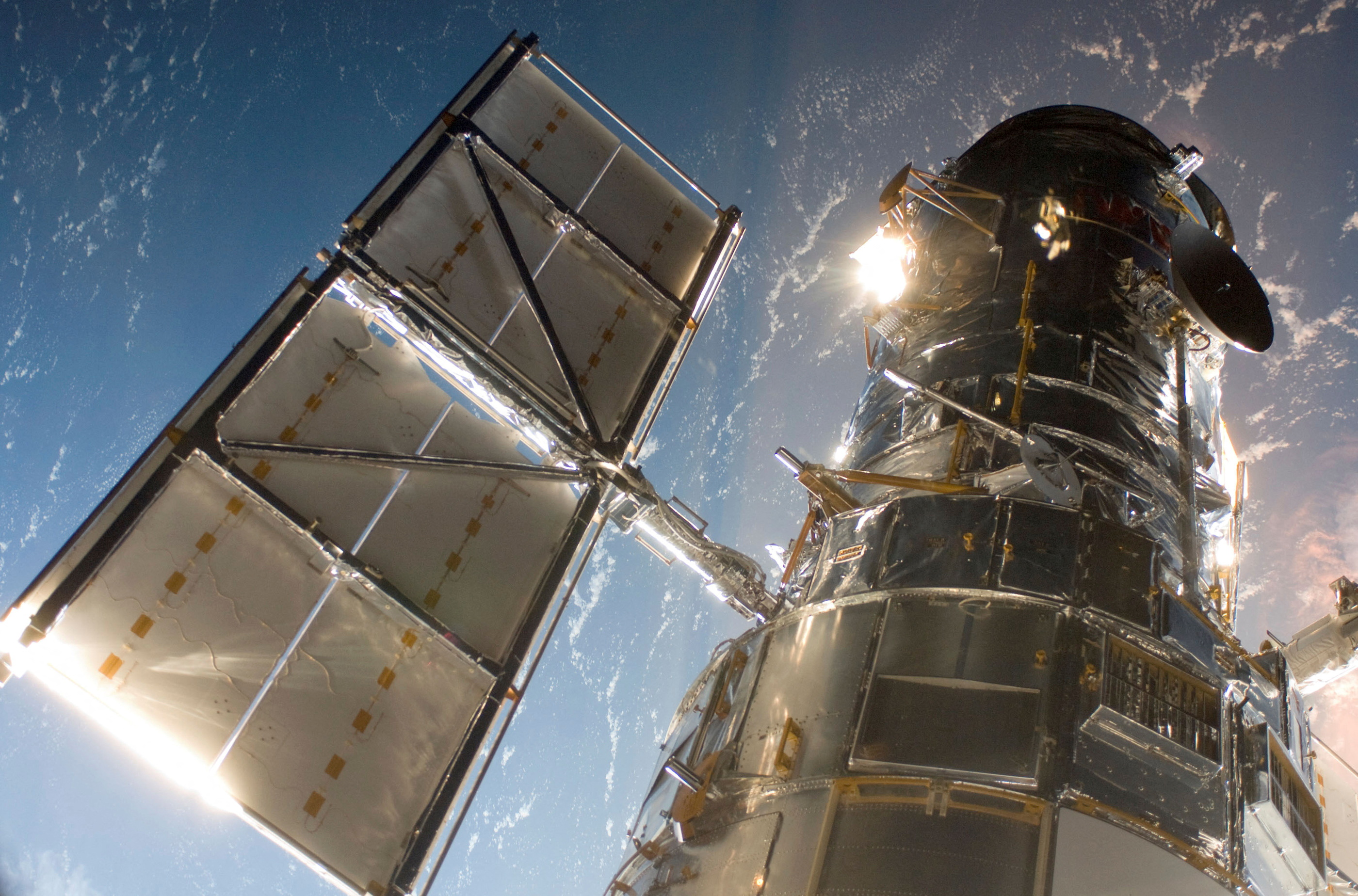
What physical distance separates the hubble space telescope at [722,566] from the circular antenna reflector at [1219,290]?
43mm

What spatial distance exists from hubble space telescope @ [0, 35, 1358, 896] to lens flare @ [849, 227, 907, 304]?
400mm

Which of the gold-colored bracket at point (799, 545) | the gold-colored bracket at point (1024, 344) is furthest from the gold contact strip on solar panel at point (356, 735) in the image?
the gold-colored bracket at point (1024, 344)

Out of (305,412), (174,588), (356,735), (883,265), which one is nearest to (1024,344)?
(883,265)

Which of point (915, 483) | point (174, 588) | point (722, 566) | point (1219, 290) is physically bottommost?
point (174, 588)

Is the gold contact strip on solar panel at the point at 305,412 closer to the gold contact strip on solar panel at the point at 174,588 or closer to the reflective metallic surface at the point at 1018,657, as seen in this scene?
the gold contact strip on solar panel at the point at 174,588

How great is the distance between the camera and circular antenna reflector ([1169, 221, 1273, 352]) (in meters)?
9.76

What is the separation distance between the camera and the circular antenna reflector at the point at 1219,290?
976cm

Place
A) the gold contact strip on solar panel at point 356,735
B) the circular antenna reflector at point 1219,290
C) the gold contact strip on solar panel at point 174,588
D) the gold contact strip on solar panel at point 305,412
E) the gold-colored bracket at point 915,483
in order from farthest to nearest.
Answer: the circular antenna reflector at point 1219,290 → the gold-colored bracket at point 915,483 → the gold contact strip on solar panel at point 305,412 → the gold contact strip on solar panel at point 356,735 → the gold contact strip on solar panel at point 174,588

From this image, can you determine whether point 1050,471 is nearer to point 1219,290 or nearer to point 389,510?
point 1219,290

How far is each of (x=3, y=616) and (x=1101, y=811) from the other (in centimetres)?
Answer: 695

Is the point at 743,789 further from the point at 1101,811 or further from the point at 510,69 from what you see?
the point at 510,69

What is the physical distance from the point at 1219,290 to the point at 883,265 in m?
3.95

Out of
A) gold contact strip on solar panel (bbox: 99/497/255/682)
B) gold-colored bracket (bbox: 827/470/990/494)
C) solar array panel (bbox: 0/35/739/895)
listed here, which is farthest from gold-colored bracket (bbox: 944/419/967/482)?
gold contact strip on solar panel (bbox: 99/497/255/682)

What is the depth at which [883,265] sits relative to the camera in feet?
39.5
